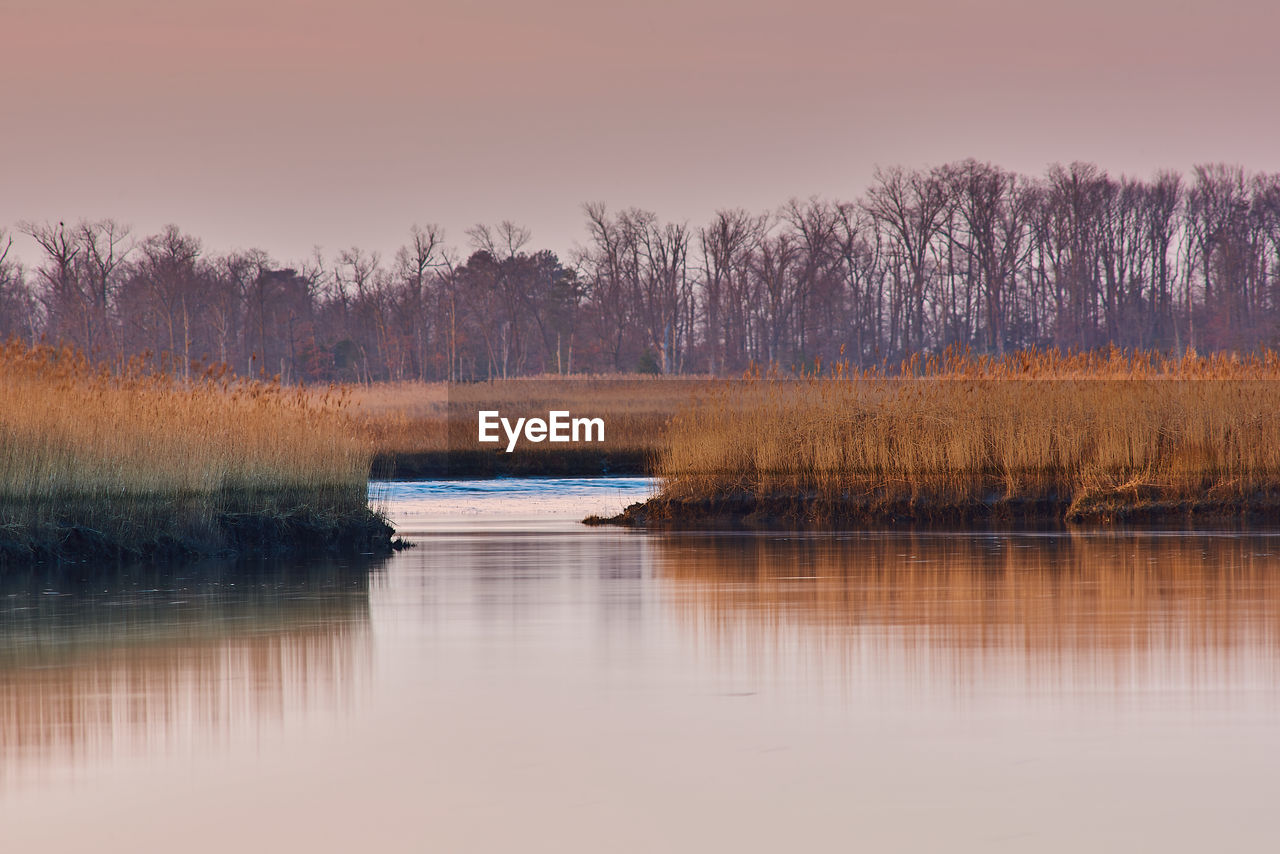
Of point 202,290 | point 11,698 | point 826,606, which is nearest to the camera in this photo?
point 11,698

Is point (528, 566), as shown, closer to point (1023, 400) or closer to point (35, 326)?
point (1023, 400)

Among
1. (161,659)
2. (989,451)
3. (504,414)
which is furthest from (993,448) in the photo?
(504,414)

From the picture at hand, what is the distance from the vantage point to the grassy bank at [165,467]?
12500 millimetres

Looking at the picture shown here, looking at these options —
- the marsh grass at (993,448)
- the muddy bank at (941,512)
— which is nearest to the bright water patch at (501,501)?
the muddy bank at (941,512)

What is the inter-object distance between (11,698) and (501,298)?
84862 millimetres

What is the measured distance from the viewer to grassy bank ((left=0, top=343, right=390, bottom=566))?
12500 millimetres

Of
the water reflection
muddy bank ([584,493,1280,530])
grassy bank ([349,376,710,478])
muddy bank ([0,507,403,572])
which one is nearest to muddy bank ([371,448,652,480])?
grassy bank ([349,376,710,478])

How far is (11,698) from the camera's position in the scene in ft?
20.9

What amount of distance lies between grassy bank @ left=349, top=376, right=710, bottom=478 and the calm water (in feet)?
38.2

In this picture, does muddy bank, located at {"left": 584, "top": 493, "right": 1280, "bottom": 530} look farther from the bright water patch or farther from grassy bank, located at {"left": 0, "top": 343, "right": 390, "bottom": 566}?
grassy bank, located at {"left": 0, "top": 343, "right": 390, "bottom": 566}

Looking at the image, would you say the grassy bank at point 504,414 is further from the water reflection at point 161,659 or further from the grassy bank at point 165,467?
the water reflection at point 161,659

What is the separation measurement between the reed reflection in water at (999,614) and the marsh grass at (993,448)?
275 cm

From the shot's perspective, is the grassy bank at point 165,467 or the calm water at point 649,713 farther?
the grassy bank at point 165,467

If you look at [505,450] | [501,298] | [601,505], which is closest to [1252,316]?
[501,298]
